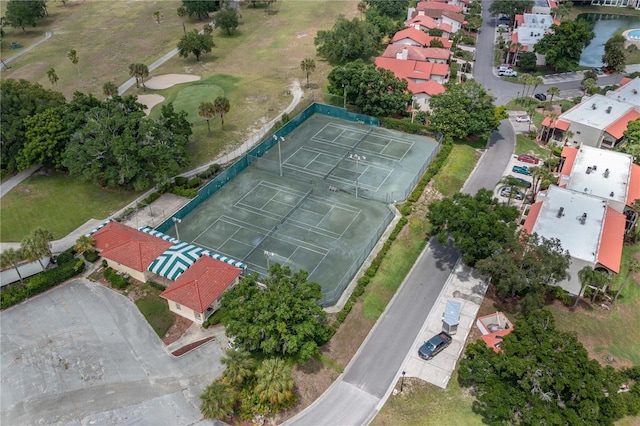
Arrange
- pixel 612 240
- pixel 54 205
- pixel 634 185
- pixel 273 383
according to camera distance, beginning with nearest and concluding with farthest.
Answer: pixel 273 383
pixel 612 240
pixel 634 185
pixel 54 205

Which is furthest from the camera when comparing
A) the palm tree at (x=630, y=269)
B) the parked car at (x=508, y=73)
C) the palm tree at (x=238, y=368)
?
the parked car at (x=508, y=73)

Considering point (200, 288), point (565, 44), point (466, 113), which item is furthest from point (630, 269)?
point (565, 44)

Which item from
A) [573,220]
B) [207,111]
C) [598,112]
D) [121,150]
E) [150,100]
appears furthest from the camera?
[150,100]

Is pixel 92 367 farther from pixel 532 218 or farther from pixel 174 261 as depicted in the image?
pixel 532 218

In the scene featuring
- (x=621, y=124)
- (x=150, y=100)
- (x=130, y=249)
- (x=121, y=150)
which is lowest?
(x=621, y=124)

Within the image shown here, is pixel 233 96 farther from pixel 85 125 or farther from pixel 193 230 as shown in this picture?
pixel 193 230

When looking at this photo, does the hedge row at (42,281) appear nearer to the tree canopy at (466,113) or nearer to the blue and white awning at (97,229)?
the blue and white awning at (97,229)

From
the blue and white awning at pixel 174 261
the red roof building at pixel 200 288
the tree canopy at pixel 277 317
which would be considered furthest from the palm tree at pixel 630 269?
the blue and white awning at pixel 174 261
